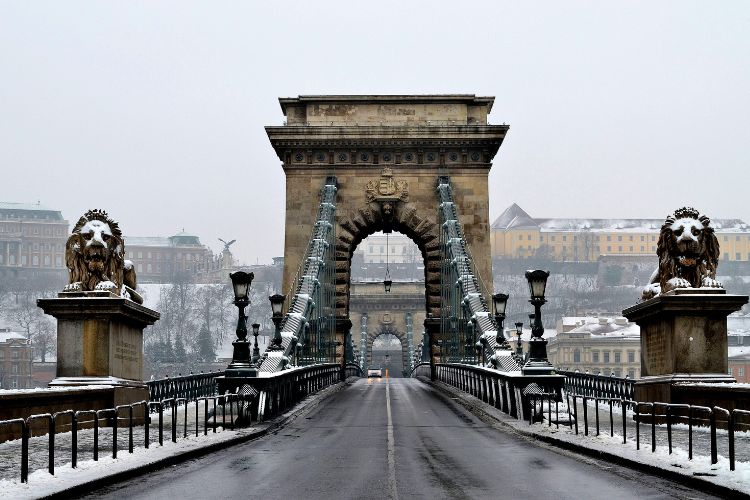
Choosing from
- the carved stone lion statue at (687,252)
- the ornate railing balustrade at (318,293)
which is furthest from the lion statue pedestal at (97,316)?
the ornate railing balustrade at (318,293)

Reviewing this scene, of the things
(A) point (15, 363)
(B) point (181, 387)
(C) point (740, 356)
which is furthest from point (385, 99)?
(A) point (15, 363)

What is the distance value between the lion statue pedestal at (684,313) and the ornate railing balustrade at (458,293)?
18.5 m

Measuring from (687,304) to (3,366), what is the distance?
13256 cm

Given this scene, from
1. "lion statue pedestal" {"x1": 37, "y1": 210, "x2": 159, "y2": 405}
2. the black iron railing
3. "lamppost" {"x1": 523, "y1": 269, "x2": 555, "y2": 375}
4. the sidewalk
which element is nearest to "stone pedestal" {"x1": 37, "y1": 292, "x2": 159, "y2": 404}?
"lion statue pedestal" {"x1": 37, "y1": 210, "x2": 159, "y2": 405}

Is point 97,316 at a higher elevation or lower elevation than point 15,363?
higher

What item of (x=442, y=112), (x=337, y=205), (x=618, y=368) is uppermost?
(x=442, y=112)

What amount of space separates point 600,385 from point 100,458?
28522mm

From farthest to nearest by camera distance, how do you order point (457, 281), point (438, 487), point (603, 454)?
1. point (457, 281)
2. point (603, 454)
3. point (438, 487)

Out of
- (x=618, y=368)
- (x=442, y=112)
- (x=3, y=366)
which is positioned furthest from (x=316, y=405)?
(x=618, y=368)

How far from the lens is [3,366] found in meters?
146

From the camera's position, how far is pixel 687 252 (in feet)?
82.8

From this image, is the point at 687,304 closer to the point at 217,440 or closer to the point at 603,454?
the point at 603,454

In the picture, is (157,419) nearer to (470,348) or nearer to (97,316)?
(97,316)

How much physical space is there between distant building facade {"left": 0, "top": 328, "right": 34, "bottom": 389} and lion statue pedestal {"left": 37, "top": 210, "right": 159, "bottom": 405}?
401 feet
